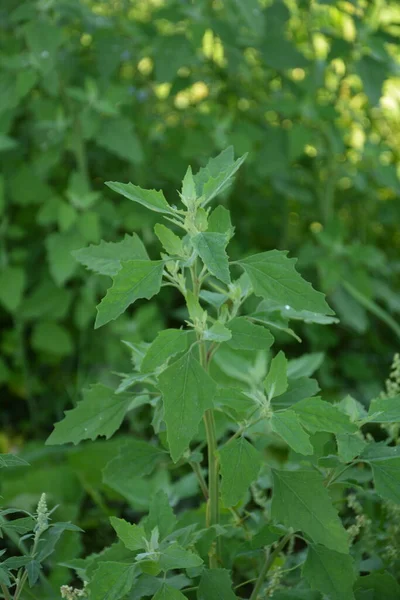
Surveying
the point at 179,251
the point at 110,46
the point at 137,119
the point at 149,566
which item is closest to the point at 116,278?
the point at 179,251

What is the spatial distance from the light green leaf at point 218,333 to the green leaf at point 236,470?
0.12m

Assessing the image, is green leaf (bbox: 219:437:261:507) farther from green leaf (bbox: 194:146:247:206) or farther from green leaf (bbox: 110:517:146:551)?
green leaf (bbox: 194:146:247:206)

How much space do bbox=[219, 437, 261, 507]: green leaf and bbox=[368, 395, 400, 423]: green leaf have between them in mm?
148

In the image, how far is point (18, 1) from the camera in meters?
2.39

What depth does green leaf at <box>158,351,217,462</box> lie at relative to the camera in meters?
0.93

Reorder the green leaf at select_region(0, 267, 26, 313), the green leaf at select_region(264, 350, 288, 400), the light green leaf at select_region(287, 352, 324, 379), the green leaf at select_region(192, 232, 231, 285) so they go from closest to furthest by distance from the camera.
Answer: the green leaf at select_region(192, 232, 231, 285) → the green leaf at select_region(264, 350, 288, 400) → the light green leaf at select_region(287, 352, 324, 379) → the green leaf at select_region(0, 267, 26, 313)

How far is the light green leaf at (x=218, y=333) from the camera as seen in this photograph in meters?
0.95

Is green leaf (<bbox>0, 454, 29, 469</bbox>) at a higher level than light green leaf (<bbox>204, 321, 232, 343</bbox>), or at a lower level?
lower

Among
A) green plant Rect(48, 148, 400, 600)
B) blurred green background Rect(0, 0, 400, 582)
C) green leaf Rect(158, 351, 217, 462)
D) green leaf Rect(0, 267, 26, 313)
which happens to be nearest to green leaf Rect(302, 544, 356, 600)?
green plant Rect(48, 148, 400, 600)


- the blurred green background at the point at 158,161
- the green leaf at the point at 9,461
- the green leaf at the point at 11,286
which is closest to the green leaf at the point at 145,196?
the green leaf at the point at 9,461

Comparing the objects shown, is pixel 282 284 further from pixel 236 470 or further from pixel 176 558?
pixel 176 558

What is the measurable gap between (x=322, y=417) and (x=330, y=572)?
19 cm

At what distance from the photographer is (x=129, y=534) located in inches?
39.1

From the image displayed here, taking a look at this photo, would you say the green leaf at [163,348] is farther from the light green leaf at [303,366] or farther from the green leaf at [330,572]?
the light green leaf at [303,366]
